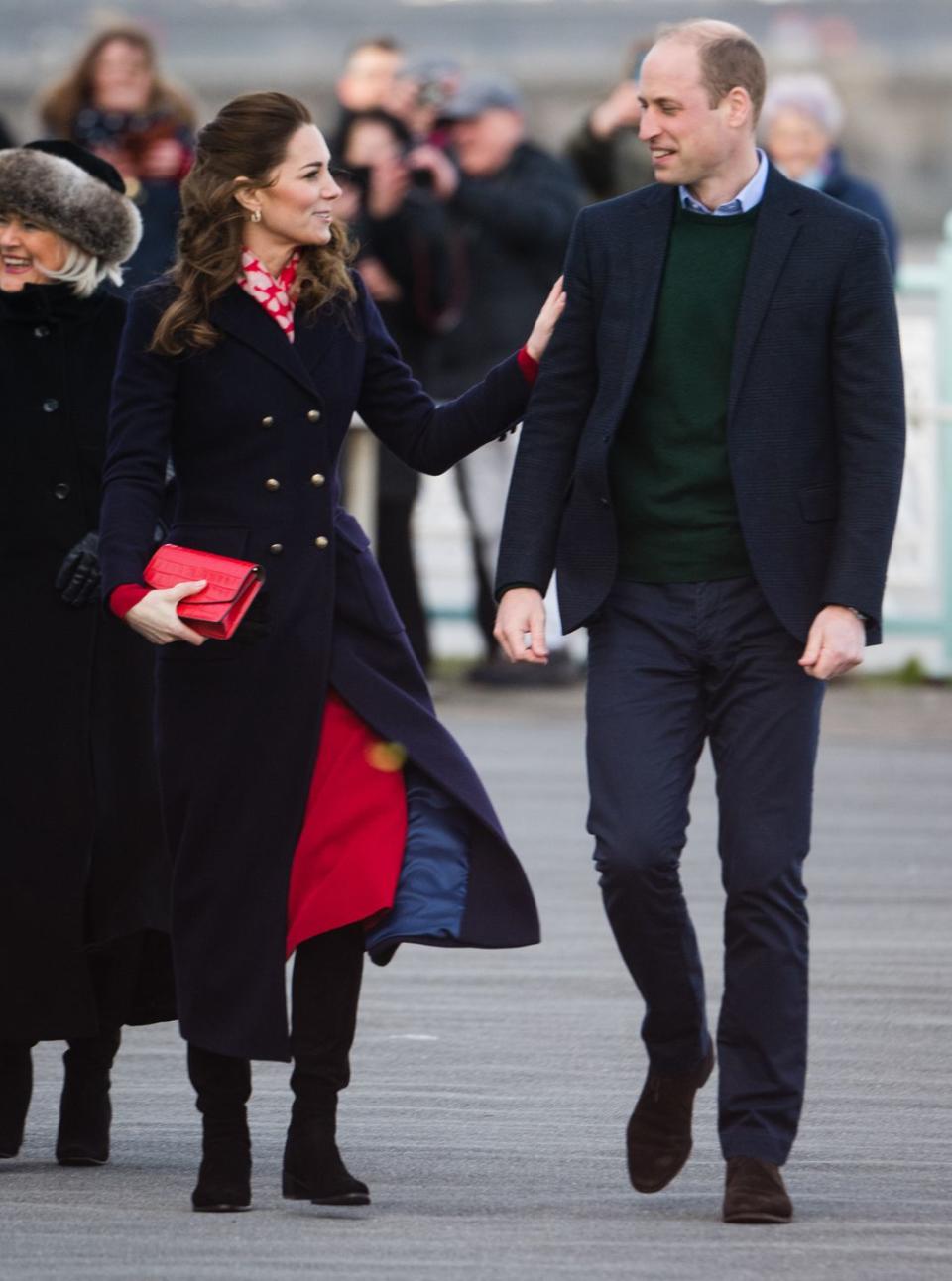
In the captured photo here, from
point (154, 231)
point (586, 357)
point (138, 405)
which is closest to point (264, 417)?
point (138, 405)

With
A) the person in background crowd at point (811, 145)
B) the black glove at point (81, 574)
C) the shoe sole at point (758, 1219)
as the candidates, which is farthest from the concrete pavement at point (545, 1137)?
the person in background crowd at point (811, 145)

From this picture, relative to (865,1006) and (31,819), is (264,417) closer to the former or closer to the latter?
(31,819)

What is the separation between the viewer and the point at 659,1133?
5320 millimetres

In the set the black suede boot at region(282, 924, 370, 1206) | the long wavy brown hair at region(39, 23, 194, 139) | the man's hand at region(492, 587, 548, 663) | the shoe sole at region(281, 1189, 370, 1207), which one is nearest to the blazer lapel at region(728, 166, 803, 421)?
the man's hand at region(492, 587, 548, 663)

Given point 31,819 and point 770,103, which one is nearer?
point 31,819

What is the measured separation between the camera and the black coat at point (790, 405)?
519cm

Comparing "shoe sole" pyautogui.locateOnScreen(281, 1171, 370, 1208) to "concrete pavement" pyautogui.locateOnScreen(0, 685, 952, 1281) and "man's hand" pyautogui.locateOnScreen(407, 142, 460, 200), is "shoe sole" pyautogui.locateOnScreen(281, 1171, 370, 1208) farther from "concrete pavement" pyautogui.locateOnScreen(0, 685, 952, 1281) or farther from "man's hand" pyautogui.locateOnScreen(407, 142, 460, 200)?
"man's hand" pyautogui.locateOnScreen(407, 142, 460, 200)

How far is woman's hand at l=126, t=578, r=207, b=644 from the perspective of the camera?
5.10 m

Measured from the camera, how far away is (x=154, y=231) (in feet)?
35.9

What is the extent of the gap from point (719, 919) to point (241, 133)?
3529mm

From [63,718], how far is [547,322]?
1.20 meters

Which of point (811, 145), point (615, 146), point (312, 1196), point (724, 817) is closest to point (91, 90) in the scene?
point (615, 146)

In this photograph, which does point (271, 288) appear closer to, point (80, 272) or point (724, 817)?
point (80, 272)

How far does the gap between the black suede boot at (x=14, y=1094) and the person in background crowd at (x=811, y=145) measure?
659cm
